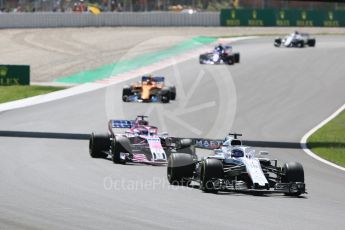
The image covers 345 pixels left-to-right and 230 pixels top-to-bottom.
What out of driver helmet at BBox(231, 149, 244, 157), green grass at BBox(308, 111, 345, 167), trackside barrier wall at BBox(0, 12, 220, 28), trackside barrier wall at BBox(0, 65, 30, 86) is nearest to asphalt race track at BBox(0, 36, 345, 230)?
green grass at BBox(308, 111, 345, 167)

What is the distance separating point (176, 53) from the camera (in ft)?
201

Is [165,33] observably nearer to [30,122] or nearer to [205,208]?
[30,122]

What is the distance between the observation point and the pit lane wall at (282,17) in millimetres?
78438

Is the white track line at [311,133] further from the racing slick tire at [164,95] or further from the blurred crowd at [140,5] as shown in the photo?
the blurred crowd at [140,5]

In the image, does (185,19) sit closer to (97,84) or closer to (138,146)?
(97,84)

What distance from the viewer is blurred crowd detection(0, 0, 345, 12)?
247 ft

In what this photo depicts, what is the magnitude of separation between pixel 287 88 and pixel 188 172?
27.0 metres

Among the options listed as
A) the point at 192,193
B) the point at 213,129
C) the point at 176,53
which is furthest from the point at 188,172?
the point at 176,53

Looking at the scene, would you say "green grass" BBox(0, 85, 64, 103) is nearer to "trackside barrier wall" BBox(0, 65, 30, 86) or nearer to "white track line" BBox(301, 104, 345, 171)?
"trackside barrier wall" BBox(0, 65, 30, 86)

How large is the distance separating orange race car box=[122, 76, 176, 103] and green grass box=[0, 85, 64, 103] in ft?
15.0

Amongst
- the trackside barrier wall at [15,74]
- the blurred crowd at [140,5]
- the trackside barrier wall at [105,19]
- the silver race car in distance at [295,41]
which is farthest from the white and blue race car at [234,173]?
the blurred crowd at [140,5]

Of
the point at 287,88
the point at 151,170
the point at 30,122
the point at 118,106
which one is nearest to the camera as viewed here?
the point at 151,170

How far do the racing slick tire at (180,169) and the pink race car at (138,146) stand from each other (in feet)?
8.78

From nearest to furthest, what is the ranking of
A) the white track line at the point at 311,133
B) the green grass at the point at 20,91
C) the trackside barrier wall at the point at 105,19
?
the white track line at the point at 311,133 → the green grass at the point at 20,91 → the trackside barrier wall at the point at 105,19
